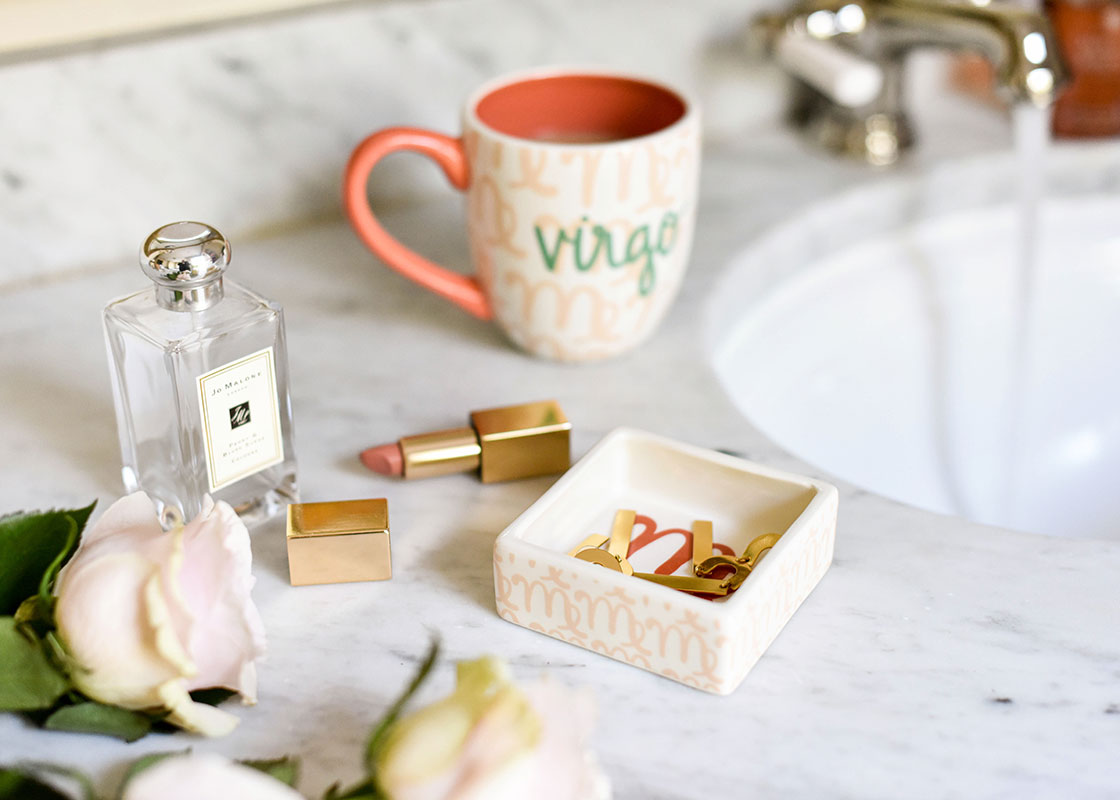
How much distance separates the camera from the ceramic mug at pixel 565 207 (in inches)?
24.2

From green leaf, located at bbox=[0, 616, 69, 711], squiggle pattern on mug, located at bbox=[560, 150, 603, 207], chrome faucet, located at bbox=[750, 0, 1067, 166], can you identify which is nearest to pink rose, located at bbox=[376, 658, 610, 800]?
green leaf, located at bbox=[0, 616, 69, 711]

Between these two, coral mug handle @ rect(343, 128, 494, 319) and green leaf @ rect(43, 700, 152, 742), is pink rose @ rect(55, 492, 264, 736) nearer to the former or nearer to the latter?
green leaf @ rect(43, 700, 152, 742)

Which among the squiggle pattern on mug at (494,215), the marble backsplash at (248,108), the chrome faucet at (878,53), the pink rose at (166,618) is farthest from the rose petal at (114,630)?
the chrome faucet at (878,53)

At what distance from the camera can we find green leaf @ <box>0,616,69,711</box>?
415 millimetres

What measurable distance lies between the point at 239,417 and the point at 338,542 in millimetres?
75

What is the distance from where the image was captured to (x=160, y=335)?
0.51 metres

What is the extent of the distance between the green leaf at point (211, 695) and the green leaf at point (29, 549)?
70 mm

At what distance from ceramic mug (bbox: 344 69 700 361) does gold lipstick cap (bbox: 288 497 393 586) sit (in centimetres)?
19

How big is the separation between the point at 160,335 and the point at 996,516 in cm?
58

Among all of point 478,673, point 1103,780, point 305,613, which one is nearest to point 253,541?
point 305,613

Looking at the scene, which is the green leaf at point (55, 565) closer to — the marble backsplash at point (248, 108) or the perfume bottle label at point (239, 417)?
the perfume bottle label at point (239, 417)

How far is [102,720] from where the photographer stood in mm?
423

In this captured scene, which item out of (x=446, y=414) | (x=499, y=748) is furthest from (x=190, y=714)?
(x=446, y=414)

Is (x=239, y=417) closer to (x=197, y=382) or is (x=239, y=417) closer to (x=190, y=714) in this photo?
(x=197, y=382)
